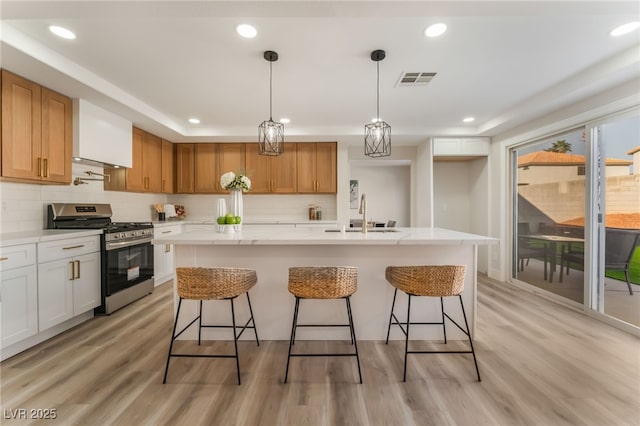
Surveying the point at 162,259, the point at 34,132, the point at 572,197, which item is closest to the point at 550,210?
the point at 572,197

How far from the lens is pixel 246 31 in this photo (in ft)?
6.81

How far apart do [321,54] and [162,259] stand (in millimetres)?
3656

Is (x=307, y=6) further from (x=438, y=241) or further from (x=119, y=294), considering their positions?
(x=119, y=294)

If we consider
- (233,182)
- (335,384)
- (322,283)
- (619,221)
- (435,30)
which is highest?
(435,30)

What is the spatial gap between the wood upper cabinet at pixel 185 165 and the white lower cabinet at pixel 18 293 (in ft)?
9.52

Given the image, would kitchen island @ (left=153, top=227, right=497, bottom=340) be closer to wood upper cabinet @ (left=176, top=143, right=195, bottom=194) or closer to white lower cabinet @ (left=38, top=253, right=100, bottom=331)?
white lower cabinet @ (left=38, top=253, right=100, bottom=331)

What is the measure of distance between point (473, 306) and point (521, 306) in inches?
53.2

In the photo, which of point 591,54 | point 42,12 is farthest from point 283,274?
point 591,54

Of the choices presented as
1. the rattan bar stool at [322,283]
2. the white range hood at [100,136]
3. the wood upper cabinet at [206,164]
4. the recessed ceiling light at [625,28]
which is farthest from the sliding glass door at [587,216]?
the white range hood at [100,136]

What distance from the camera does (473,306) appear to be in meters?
2.49

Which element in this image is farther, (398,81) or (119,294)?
(119,294)

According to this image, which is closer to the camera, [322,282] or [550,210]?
[322,282]

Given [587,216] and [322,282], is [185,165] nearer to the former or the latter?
[322,282]

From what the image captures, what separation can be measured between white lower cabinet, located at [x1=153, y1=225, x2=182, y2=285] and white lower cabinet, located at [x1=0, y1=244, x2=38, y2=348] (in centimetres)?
167
